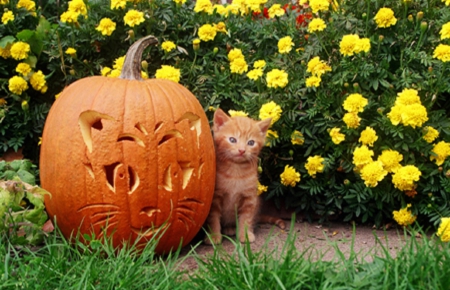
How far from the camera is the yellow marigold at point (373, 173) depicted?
129 inches

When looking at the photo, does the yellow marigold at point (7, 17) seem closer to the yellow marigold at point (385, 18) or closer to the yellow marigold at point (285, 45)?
the yellow marigold at point (285, 45)

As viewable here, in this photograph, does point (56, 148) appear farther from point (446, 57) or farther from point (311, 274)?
point (446, 57)

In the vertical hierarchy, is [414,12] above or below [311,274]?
above

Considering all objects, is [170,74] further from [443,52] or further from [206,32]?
[443,52]

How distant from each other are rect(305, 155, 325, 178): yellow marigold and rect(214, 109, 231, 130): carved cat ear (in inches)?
23.0

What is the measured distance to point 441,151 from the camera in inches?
132

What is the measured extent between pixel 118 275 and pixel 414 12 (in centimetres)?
256

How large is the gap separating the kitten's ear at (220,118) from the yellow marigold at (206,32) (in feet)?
2.08

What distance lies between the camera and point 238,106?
3.86m

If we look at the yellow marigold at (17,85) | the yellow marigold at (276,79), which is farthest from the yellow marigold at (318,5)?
the yellow marigold at (17,85)

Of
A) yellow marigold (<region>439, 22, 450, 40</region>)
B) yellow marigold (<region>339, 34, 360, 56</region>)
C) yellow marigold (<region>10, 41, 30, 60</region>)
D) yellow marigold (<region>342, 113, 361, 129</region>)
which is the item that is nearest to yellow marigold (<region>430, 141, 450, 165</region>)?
yellow marigold (<region>342, 113, 361, 129</region>)

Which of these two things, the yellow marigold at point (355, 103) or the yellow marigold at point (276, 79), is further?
the yellow marigold at point (276, 79)

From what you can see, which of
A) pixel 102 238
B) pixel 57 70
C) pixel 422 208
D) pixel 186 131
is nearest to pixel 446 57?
pixel 422 208

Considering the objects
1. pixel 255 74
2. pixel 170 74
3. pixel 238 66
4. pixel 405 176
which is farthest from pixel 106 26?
pixel 405 176
